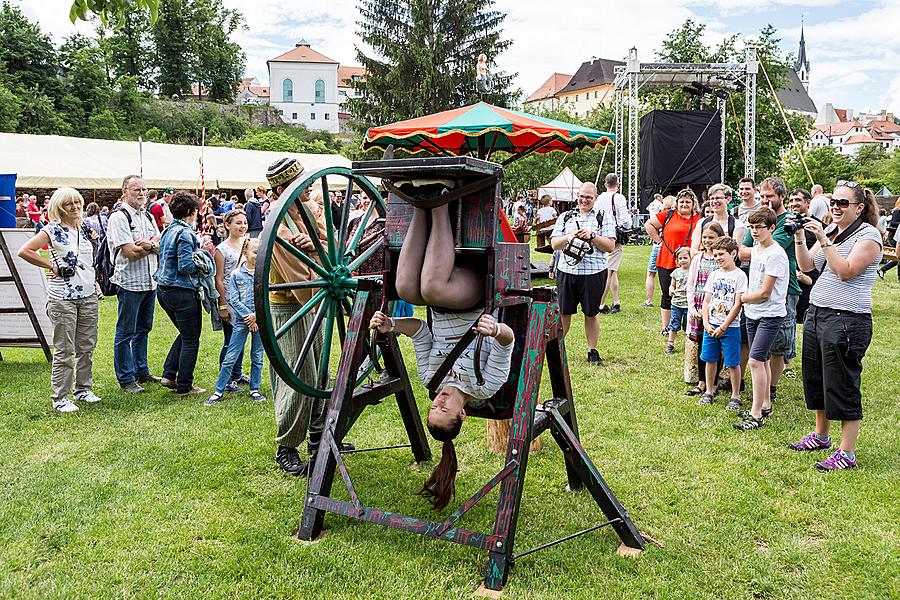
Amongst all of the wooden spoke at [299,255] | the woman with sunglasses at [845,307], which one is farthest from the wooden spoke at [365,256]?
the woman with sunglasses at [845,307]

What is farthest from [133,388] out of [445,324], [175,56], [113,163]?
[175,56]

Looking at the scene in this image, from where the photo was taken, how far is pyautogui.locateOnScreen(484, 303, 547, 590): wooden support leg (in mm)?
3084

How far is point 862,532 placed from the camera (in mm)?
3611

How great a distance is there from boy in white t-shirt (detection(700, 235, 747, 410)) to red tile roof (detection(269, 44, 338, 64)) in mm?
111076

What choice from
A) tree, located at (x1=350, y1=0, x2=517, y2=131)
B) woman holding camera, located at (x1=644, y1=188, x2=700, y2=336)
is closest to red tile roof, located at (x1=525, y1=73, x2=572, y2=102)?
tree, located at (x1=350, y1=0, x2=517, y2=131)

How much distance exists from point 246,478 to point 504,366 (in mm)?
2095

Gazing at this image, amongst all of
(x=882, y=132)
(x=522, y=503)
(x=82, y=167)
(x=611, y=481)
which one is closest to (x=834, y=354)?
(x=611, y=481)

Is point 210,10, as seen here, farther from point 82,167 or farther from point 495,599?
point 495,599

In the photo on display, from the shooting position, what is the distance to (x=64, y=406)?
577 cm

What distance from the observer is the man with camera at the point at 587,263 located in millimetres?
7082

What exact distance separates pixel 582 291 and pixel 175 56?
72.6 meters

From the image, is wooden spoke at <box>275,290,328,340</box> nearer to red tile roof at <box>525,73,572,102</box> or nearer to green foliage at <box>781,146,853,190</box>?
green foliage at <box>781,146,853,190</box>

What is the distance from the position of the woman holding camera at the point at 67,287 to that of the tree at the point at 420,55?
89.2 ft

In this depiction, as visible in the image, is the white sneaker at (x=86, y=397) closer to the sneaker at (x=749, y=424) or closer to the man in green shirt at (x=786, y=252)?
the sneaker at (x=749, y=424)
